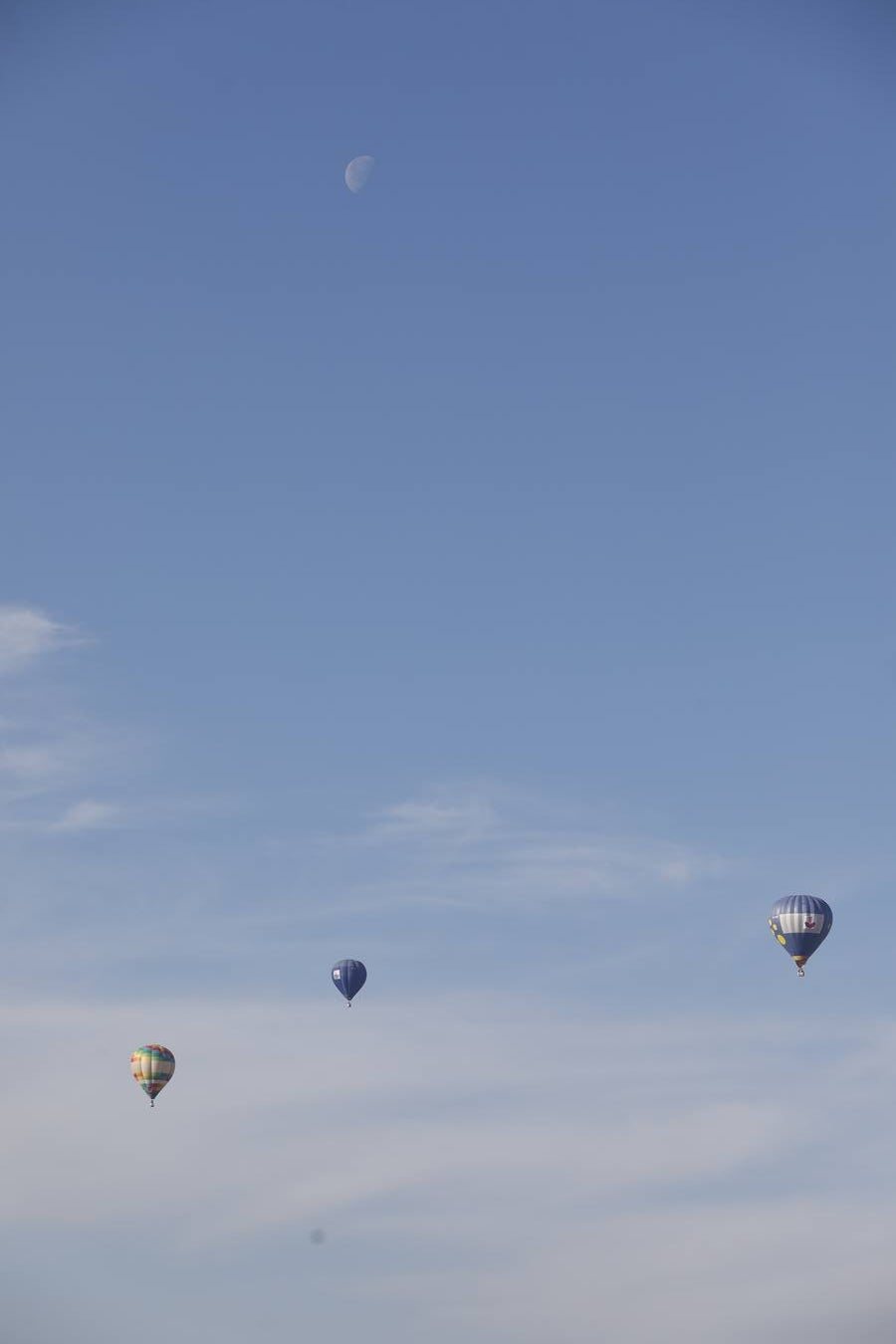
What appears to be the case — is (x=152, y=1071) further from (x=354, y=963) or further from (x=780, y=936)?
(x=780, y=936)

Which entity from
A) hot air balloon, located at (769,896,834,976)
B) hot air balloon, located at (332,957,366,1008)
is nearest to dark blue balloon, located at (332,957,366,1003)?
hot air balloon, located at (332,957,366,1008)

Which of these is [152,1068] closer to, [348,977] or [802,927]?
[348,977]

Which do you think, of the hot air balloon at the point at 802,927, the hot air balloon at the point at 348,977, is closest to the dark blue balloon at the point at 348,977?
the hot air balloon at the point at 348,977

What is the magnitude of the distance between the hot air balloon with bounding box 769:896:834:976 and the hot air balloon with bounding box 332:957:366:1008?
35761 millimetres

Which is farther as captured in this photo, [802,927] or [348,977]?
[348,977]

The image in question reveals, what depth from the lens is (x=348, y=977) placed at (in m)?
139

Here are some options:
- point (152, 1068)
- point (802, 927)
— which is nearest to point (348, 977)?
point (152, 1068)

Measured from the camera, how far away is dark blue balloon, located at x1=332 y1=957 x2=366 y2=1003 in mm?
138875

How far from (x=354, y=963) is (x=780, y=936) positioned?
36.4m

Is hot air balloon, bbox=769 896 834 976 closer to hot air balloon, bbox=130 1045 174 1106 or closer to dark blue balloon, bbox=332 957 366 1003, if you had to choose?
dark blue balloon, bbox=332 957 366 1003

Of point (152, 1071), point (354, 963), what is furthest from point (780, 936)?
point (152, 1071)

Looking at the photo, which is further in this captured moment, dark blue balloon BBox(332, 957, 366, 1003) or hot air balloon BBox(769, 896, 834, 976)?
dark blue balloon BBox(332, 957, 366, 1003)

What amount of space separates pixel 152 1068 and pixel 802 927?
5725 centimetres

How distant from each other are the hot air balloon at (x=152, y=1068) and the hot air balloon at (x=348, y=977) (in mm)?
17357
